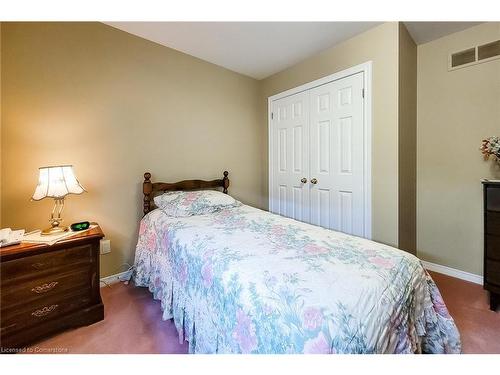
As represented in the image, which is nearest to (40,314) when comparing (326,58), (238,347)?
(238,347)

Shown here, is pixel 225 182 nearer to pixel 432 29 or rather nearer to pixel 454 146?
pixel 454 146

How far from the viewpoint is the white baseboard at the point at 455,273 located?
2111 mm

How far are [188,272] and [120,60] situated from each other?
2.04 m

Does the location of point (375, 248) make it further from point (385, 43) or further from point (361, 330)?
point (385, 43)

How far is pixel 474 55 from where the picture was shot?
2027mm

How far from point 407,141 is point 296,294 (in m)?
2.05

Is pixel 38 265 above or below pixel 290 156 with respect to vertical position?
below

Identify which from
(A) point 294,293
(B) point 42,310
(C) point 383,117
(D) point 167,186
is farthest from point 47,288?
(C) point 383,117

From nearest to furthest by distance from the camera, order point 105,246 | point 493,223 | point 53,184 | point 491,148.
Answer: point 53,184
point 493,223
point 491,148
point 105,246

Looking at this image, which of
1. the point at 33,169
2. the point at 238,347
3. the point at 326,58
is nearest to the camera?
the point at 238,347

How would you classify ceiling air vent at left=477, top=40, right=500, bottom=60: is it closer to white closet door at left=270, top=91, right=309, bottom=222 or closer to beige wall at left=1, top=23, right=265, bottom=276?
white closet door at left=270, top=91, right=309, bottom=222

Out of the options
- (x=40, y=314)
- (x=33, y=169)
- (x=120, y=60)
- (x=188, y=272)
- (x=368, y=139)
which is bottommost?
(x=40, y=314)

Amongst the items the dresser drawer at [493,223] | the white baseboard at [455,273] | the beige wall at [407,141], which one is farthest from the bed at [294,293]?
the white baseboard at [455,273]
